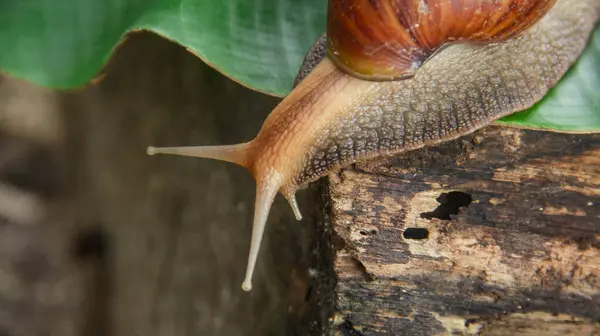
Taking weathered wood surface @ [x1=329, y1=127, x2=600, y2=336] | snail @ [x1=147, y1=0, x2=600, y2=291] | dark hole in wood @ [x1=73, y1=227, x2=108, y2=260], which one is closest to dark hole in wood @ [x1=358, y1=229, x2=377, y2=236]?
weathered wood surface @ [x1=329, y1=127, x2=600, y2=336]

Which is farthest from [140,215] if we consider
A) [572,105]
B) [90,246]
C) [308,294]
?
[572,105]

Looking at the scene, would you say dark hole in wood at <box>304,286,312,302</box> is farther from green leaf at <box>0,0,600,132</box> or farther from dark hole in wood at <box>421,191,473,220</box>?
green leaf at <box>0,0,600,132</box>

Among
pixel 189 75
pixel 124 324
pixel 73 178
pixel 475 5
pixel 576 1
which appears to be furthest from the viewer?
pixel 73 178

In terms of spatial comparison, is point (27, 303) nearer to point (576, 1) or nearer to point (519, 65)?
point (519, 65)

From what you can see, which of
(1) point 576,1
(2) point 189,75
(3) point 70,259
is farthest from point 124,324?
(1) point 576,1

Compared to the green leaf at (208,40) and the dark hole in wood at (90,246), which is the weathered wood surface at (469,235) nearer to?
the green leaf at (208,40)

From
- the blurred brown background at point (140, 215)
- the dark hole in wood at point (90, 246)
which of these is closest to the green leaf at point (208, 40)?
the blurred brown background at point (140, 215)
